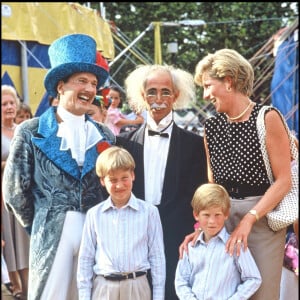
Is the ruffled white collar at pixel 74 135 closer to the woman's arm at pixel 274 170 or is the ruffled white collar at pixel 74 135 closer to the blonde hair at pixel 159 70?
the blonde hair at pixel 159 70

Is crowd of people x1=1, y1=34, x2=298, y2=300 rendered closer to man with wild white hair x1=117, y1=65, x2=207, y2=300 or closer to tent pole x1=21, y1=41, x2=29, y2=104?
man with wild white hair x1=117, y1=65, x2=207, y2=300

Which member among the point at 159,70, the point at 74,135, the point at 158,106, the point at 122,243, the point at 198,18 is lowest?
the point at 122,243

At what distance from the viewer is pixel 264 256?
7.63 feet

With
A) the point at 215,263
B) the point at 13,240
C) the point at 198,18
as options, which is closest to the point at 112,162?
the point at 215,263

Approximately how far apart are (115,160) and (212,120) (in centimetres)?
45

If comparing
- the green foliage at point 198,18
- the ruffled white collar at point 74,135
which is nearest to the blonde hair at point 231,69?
the ruffled white collar at point 74,135

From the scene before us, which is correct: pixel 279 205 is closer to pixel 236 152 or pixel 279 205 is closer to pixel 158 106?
pixel 236 152

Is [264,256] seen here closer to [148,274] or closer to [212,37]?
[148,274]

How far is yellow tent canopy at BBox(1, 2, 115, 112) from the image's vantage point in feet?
17.0

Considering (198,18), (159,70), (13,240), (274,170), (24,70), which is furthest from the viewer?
(198,18)

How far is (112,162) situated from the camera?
2289 mm

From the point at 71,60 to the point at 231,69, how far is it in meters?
0.67

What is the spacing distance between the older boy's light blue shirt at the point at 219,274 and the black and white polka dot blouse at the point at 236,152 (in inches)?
8.9

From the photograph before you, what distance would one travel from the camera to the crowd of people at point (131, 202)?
2279 millimetres
